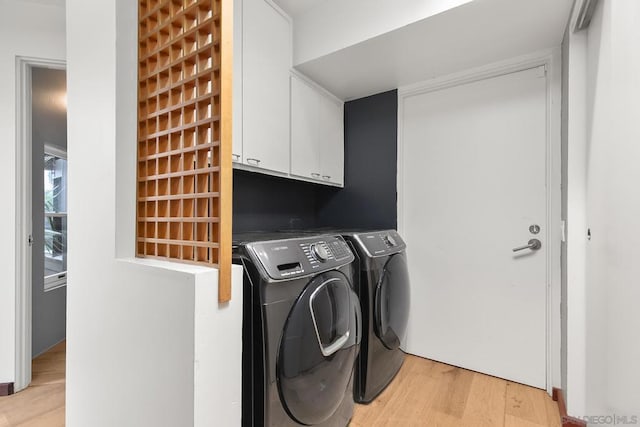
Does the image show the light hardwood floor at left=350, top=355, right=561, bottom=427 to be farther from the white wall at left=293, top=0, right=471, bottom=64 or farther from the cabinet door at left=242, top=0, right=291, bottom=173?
the white wall at left=293, top=0, right=471, bottom=64

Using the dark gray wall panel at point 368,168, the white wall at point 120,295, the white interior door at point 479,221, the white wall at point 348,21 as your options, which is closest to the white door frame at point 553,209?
the white interior door at point 479,221

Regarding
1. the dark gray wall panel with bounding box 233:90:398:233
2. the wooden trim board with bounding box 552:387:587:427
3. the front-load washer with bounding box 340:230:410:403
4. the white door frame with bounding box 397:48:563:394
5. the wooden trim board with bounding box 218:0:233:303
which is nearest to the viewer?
the wooden trim board with bounding box 218:0:233:303

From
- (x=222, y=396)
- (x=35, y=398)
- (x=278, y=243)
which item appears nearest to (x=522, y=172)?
(x=278, y=243)

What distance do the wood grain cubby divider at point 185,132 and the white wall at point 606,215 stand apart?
3.69 feet

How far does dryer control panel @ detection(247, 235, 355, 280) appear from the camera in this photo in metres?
1.04

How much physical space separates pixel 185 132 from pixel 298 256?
57cm

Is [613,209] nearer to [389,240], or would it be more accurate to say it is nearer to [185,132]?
[389,240]

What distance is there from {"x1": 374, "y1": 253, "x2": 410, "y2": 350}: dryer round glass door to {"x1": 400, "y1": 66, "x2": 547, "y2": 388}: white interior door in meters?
0.39

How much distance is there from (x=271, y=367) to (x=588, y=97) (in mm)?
1778

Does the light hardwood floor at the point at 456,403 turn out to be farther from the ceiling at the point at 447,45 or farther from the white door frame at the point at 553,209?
the ceiling at the point at 447,45

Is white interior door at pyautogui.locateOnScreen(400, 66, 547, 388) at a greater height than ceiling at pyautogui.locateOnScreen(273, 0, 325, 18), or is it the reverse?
ceiling at pyautogui.locateOnScreen(273, 0, 325, 18)

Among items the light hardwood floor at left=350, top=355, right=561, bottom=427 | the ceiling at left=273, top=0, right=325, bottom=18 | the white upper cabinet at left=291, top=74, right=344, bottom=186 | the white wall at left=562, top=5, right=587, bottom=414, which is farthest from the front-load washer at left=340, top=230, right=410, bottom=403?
the ceiling at left=273, top=0, right=325, bottom=18

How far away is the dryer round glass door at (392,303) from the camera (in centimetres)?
163

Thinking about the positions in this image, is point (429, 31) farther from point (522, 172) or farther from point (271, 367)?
point (271, 367)
